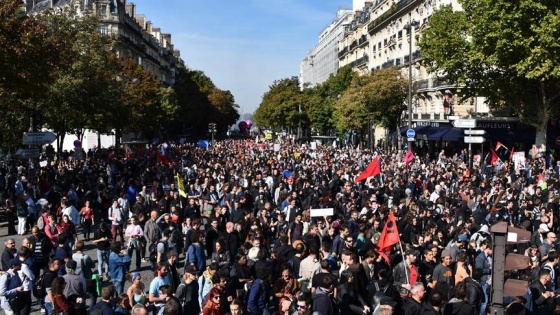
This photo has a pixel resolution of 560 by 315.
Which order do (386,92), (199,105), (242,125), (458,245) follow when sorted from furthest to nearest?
1. (242,125)
2. (199,105)
3. (386,92)
4. (458,245)

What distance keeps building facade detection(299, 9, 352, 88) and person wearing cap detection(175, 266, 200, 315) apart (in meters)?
88.6

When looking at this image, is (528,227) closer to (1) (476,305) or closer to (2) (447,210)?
(2) (447,210)

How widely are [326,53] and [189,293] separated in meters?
127

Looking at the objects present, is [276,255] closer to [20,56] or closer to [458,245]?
[458,245]

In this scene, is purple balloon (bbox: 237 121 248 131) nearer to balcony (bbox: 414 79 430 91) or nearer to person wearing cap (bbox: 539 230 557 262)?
balcony (bbox: 414 79 430 91)

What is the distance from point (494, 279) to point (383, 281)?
228 cm

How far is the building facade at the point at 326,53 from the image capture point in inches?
4513

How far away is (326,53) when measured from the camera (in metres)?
134

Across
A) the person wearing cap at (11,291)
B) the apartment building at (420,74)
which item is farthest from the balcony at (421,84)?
the person wearing cap at (11,291)

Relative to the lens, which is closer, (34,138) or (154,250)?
(154,250)

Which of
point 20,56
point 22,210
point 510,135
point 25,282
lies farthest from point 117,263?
point 510,135

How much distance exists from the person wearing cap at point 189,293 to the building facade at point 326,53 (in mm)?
88633

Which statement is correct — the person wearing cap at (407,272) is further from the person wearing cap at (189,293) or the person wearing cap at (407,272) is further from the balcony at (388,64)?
the balcony at (388,64)

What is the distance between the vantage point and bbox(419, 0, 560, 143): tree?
105ft
